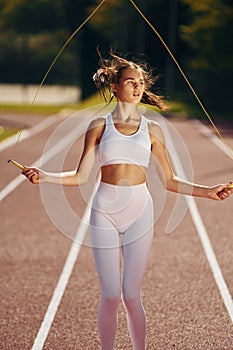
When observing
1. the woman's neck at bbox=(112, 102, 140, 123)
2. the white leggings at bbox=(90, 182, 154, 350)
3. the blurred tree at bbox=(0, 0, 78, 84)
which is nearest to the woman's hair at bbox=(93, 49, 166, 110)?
the woman's neck at bbox=(112, 102, 140, 123)

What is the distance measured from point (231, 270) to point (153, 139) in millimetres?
4337

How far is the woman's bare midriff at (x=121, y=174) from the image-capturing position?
4902 millimetres

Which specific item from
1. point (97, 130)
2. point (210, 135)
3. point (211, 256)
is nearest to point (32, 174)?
point (97, 130)

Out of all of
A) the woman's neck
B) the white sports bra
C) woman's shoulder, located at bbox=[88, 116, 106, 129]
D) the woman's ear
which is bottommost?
the white sports bra

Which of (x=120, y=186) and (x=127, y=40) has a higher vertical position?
(x=120, y=186)

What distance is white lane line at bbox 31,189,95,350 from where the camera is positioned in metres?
6.55

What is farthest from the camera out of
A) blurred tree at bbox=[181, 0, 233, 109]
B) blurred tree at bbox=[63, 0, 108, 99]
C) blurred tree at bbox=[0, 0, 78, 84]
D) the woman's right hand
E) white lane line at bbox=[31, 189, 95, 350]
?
blurred tree at bbox=[0, 0, 78, 84]

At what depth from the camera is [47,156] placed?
67.7 feet

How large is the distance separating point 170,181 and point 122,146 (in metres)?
0.46

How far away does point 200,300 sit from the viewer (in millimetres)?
7812

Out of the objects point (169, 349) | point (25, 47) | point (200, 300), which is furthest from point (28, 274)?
point (25, 47)

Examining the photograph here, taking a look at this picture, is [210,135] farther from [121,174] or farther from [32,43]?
[32,43]

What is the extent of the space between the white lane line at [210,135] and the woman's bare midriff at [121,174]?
18513 mm

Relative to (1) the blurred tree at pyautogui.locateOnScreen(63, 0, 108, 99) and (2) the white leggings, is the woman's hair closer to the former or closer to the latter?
(2) the white leggings
